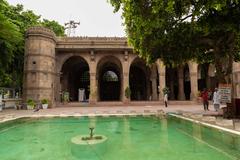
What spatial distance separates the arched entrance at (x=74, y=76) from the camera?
30.9 metres

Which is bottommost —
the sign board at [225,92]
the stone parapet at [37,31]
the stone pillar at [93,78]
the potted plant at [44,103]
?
the potted plant at [44,103]

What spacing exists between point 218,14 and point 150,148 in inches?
299

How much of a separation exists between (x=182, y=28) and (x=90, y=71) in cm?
1513

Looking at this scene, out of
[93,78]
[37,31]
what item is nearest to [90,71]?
[93,78]

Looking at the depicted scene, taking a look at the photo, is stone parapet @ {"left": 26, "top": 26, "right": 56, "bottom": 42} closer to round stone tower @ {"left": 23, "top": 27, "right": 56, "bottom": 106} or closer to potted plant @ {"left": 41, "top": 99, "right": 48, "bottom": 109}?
round stone tower @ {"left": 23, "top": 27, "right": 56, "bottom": 106}

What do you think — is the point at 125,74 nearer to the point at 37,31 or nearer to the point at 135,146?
the point at 37,31

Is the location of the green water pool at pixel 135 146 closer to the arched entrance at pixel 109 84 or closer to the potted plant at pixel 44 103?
the potted plant at pixel 44 103

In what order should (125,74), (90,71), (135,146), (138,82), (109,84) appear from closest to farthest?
1. (135,146)
2. (90,71)
3. (125,74)
4. (138,82)
5. (109,84)

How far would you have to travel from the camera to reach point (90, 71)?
26.4 meters

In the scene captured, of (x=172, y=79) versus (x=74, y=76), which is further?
(x=74, y=76)

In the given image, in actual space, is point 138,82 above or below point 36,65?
below

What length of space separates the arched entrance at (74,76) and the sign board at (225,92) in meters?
20.9

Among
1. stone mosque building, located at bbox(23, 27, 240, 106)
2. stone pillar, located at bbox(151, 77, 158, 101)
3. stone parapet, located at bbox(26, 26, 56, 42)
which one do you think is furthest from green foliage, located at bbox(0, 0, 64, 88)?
stone pillar, located at bbox(151, 77, 158, 101)

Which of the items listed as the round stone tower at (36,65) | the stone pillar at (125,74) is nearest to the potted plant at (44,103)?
the round stone tower at (36,65)
